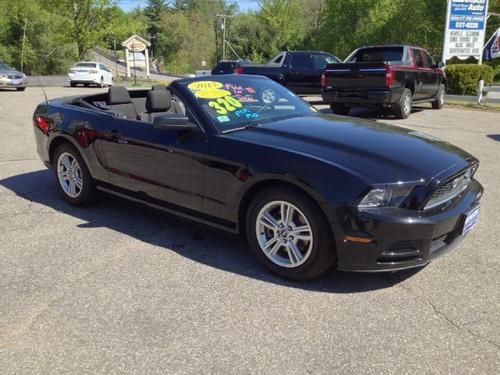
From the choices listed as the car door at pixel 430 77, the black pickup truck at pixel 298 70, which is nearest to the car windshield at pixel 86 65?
the black pickup truck at pixel 298 70

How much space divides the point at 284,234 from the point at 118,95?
2951 millimetres

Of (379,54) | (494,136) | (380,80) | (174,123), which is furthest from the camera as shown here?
(379,54)

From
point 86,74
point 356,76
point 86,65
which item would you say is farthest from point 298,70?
point 86,65

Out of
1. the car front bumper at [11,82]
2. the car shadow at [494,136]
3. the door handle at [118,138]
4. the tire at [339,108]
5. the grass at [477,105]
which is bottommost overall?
the car shadow at [494,136]

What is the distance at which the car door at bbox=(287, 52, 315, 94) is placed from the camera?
1597 centimetres

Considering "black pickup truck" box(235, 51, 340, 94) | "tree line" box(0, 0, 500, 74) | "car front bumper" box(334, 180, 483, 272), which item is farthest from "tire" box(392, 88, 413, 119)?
"tree line" box(0, 0, 500, 74)

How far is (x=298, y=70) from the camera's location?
16.0 meters

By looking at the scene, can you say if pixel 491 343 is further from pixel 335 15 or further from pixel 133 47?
pixel 335 15

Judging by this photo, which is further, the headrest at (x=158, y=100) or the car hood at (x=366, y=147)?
the headrest at (x=158, y=100)

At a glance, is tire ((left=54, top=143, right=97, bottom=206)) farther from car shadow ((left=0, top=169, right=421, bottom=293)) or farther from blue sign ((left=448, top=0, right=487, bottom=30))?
blue sign ((left=448, top=0, right=487, bottom=30))

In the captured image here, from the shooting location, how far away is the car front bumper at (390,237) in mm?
3061

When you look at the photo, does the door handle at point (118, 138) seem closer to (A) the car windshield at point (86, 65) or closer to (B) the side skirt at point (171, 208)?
(B) the side skirt at point (171, 208)

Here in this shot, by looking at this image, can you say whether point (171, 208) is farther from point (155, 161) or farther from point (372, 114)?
point (372, 114)

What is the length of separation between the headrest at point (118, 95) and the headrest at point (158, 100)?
0.85 m
